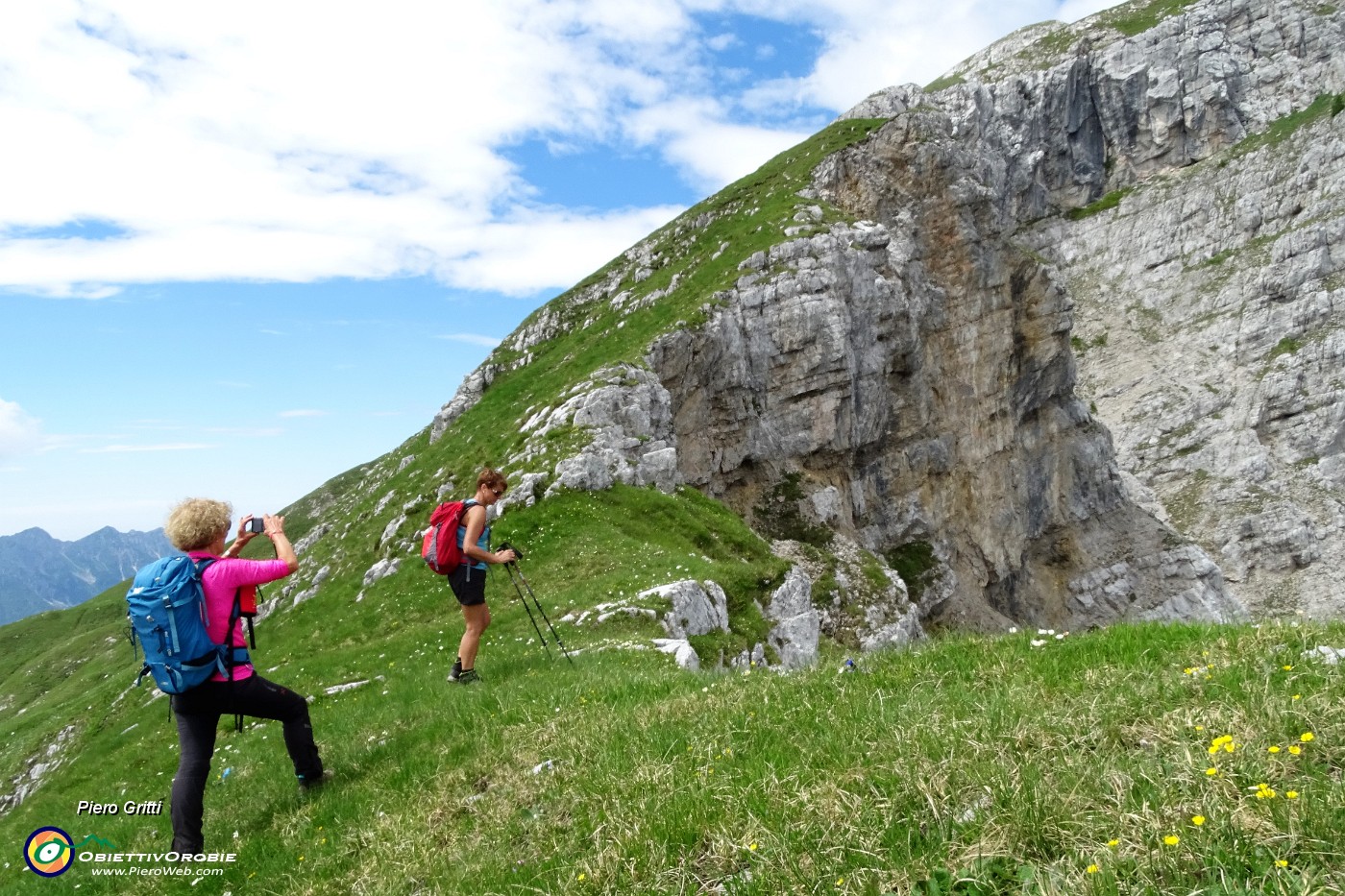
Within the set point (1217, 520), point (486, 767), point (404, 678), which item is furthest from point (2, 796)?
point (1217, 520)

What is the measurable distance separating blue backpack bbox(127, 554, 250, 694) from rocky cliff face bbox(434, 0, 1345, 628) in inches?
484

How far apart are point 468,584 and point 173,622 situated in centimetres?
541

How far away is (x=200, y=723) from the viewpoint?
771cm

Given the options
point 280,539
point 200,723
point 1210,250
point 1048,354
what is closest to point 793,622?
point 280,539

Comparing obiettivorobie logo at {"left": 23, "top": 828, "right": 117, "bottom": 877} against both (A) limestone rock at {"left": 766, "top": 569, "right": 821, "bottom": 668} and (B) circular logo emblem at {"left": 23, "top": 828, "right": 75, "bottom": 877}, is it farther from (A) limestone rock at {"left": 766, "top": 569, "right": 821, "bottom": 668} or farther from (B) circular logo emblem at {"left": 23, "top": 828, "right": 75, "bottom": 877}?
(A) limestone rock at {"left": 766, "top": 569, "right": 821, "bottom": 668}

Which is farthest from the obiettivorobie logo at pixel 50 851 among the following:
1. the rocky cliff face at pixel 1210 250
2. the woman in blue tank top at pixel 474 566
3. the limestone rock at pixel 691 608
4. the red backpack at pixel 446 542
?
the rocky cliff face at pixel 1210 250

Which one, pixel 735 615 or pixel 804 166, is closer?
pixel 735 615

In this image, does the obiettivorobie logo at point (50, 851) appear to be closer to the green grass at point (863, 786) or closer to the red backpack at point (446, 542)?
the green grass at point (863, 786)

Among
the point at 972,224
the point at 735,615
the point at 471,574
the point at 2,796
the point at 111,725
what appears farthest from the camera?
the point at 972,224

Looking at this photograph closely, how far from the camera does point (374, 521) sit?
1586 inches

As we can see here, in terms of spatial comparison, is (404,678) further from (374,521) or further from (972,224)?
(972,224)

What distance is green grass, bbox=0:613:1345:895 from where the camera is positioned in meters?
3.79

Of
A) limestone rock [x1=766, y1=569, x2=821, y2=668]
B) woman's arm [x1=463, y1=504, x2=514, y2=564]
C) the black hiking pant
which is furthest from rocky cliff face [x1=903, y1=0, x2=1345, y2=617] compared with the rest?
the black hiking pant

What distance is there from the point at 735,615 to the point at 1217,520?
3662 inches
